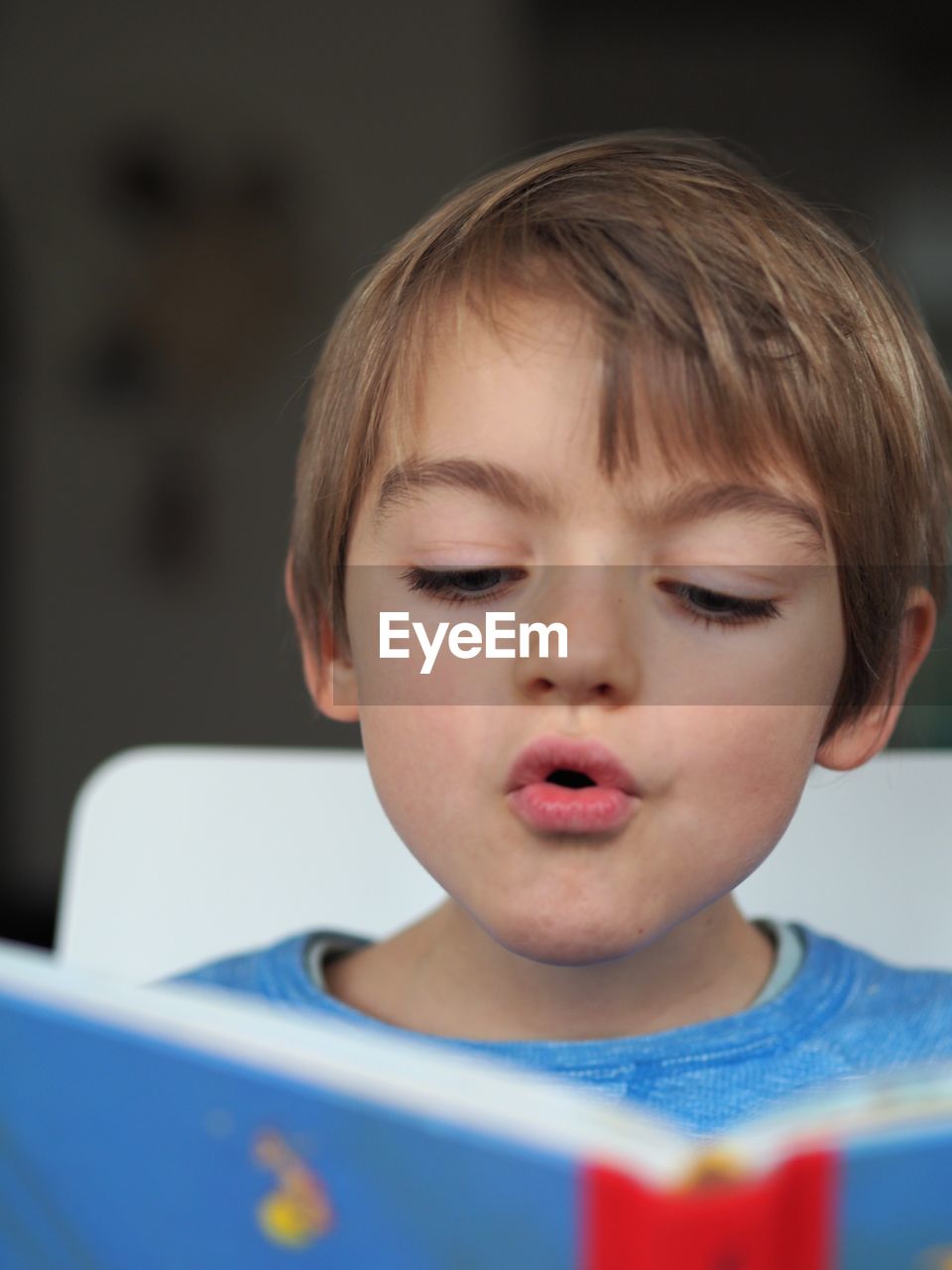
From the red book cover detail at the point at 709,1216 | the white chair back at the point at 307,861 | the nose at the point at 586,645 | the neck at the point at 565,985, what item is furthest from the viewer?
the white chair back at the point at 307,861

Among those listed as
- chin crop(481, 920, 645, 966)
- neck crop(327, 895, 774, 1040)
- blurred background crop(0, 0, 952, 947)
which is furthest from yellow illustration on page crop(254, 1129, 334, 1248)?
blurred background crop(0, 0, 952, 947)

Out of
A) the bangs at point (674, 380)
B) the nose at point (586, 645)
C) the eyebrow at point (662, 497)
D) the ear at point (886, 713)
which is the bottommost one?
the ear at point (886, 713)

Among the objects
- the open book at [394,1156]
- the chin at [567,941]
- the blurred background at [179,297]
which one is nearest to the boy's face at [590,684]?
the chin at [567,941]

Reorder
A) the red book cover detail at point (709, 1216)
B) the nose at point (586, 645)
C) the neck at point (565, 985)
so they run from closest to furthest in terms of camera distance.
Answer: the red book cover detail at point (709, 1216) → the nose at point (586, 645) → the neck at point (565, 985)

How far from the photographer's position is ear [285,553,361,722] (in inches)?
31.5

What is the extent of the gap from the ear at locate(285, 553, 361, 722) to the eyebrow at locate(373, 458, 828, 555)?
6.2 inches

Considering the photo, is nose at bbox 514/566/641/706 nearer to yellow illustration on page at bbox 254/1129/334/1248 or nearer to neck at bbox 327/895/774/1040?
neck at bbox 327/895/774/1040

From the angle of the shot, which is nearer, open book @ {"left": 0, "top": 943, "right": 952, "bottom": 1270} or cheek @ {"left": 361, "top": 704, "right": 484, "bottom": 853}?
open book @ {"left": 0, "top": 943, "right": 952, "bottom": 1270}

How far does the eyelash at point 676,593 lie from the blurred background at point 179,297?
2083mm

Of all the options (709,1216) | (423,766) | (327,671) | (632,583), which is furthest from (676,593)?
(709,1216)

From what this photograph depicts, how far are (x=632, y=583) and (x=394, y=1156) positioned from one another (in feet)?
1.09

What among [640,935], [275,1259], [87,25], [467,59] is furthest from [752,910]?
[87,25]

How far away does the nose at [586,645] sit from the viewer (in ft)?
1.94

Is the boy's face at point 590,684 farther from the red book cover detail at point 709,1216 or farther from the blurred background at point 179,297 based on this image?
the blurred background at point 179,297
